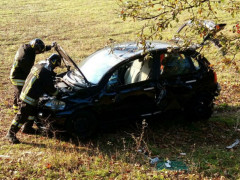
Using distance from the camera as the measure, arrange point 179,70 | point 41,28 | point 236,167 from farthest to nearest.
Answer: point 41,28 < point 179,70 < point 236,167

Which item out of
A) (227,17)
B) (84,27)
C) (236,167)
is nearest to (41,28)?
(84,27)

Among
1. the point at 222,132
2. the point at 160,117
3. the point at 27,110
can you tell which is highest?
the point at 27,110

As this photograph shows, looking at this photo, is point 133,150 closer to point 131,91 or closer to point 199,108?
point 131,91

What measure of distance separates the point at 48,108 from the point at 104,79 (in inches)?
50.3

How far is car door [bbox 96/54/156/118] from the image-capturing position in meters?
7.00

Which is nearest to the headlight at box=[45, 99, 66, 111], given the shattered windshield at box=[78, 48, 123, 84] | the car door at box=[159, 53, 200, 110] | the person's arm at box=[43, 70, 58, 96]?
the person's arm at box=[43, 70, 58, 96]

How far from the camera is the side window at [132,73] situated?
7.08 m

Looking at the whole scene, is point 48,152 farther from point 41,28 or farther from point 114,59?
point 41,28

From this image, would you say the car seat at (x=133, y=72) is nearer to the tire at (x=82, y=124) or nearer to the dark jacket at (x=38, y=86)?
the tire at (x=82, y=124)

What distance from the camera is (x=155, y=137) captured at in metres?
7.38

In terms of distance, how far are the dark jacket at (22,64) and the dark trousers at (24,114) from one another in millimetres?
961

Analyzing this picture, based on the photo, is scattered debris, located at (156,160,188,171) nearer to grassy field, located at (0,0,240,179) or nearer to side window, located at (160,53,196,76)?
grassy field, located at (0,0,240,179)

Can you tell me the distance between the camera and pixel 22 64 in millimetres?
7562

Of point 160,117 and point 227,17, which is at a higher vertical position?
point 227,17
